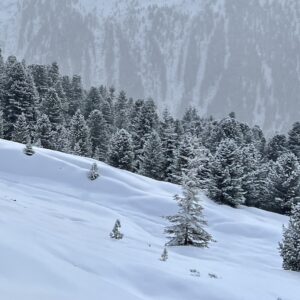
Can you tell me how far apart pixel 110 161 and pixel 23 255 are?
3277cm

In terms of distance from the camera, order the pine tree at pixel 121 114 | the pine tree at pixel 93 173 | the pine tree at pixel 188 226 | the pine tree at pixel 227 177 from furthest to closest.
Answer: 1. the pine tree at pixel 121 114
2. the pine tree at pixel 227 177
3. the pine tree at pixel 93 173
4. the pine tree at pixel 188 226

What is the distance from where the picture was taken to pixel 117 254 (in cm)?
1179

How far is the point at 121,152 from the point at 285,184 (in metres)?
14.1

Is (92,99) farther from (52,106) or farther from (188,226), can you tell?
(188,226)

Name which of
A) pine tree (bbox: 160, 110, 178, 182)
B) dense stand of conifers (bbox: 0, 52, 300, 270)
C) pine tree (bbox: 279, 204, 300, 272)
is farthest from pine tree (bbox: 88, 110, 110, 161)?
pine tree (bbox: 279, 204, 300, 272)

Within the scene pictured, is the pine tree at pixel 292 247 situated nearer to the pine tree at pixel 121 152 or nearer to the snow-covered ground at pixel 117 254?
the snow-covered ground at pixel 117 254

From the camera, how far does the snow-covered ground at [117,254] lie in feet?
27.3

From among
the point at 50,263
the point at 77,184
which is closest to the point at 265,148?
the point at 77,184

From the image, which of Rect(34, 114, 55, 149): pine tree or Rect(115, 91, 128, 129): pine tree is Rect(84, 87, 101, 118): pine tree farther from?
Rect(34, 114, 55, 149): pine tree

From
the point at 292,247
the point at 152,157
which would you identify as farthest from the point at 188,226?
the point at 152,157

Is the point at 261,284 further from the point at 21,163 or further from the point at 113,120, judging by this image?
the point at 113,120

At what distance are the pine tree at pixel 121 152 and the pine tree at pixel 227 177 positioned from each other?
339 inches

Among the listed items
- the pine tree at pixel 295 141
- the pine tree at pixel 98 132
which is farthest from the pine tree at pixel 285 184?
the pine tree at pixel 295 141

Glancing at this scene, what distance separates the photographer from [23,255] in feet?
28.3
